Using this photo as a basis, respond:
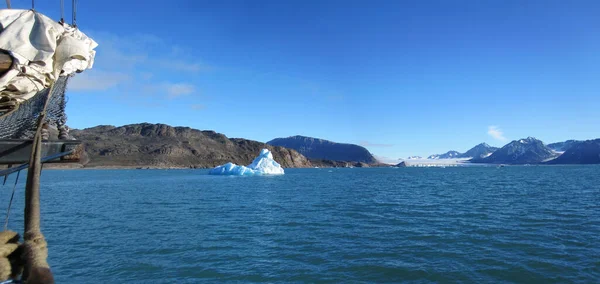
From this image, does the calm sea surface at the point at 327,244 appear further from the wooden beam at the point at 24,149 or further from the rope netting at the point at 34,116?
the wooden beam at the point at 24,149

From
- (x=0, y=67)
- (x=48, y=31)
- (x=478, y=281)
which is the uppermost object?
(x=48, y=31)

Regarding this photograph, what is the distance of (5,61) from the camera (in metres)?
5.11

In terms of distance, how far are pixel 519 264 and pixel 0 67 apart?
16.2m

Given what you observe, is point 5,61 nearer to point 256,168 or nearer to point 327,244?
point 327,244

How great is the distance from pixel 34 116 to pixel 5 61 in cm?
270

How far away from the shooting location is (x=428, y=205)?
31.3 meters

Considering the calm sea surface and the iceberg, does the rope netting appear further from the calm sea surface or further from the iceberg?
the iceberg

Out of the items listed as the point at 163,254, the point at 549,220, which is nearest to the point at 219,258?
the point at 163,254

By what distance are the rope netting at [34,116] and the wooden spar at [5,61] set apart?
2133 millimetres

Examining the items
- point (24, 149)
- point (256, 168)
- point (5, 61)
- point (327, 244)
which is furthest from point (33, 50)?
point (256, 168)

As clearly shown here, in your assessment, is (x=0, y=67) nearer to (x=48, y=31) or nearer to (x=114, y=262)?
(x=48, y=31)

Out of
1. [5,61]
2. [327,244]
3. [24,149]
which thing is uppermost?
[5,61]

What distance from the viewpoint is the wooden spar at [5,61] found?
5.09 metres

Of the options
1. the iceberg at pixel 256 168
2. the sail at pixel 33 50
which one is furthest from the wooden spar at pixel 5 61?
the iceberg at pixel 256 168
